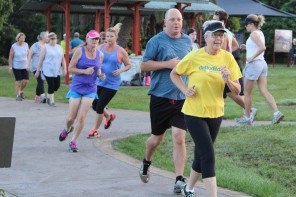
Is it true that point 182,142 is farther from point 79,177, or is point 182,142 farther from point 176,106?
point 79,177

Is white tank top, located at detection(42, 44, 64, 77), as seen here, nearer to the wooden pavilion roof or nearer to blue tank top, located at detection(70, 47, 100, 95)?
blue tank top, located at detection(70, 47, 100, 95)

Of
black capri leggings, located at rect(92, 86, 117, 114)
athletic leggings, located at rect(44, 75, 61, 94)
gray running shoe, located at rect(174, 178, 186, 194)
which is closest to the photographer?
gray running shoe, located at rect(174, 178, 186, 194)

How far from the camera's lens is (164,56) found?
8055 millimetres

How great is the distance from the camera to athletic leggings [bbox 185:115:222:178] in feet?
21.9

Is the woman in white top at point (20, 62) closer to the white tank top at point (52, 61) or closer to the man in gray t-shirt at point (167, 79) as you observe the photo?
the white tank top at point (52, 61)

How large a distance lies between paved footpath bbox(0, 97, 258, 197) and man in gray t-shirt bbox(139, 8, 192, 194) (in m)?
0.38

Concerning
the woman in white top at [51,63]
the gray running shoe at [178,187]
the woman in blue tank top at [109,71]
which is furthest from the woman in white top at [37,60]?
the gray running shoe at [178,187]

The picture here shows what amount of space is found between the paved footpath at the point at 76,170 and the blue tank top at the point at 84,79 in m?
0.85

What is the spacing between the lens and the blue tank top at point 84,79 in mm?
10758

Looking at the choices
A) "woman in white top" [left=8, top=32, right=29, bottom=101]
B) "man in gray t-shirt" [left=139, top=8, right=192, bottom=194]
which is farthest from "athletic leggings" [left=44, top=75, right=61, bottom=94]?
"man in gray t-shirt" [left=139, top=8, right=192, bottom=194]

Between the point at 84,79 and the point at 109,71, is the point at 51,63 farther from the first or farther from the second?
the point at 84,79

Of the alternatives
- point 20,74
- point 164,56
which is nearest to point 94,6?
point 20,74

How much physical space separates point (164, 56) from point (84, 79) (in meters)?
2.95

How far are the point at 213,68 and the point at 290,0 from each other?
47635mm
